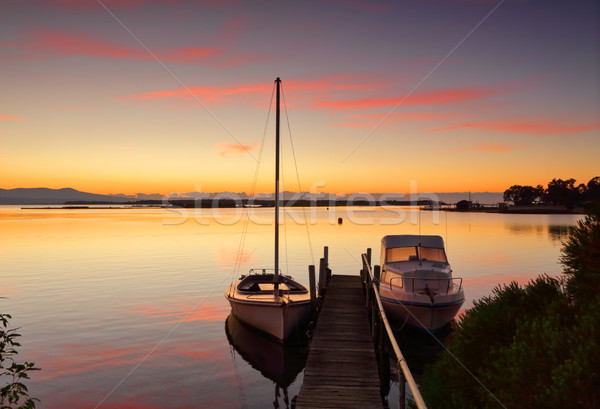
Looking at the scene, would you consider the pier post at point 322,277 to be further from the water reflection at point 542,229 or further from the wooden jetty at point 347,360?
the water reflection at point 542,229

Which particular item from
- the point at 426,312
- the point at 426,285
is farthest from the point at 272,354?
the point at 426,285

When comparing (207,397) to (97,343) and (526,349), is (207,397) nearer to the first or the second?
(97,343)

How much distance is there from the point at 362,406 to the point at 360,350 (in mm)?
3744

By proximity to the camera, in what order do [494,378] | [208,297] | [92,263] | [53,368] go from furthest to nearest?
1. [92,263]
2. [208,297]
3. [53,368]
4. [494,378]

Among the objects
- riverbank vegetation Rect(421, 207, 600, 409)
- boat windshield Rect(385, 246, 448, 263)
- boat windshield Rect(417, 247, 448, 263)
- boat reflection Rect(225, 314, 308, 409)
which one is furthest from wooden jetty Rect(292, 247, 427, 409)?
boat windshield Rect(417, 247, 448, 263)

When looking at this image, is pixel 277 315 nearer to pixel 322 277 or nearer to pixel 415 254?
pixel 322 277

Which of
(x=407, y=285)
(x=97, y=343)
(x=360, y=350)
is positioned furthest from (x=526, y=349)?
(x=97, y=343)

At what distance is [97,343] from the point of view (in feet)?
62.5

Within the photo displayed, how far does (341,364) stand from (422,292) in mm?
7040

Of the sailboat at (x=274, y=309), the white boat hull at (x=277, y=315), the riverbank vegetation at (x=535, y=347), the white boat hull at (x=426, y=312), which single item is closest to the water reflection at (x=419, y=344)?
the white boat hull at (x=426, y=312)

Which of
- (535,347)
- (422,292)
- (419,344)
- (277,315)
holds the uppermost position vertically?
(535,347)

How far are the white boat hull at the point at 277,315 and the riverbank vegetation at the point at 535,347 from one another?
10915 mm

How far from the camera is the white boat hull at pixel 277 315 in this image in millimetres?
17766

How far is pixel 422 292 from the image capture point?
1792 centimetres
